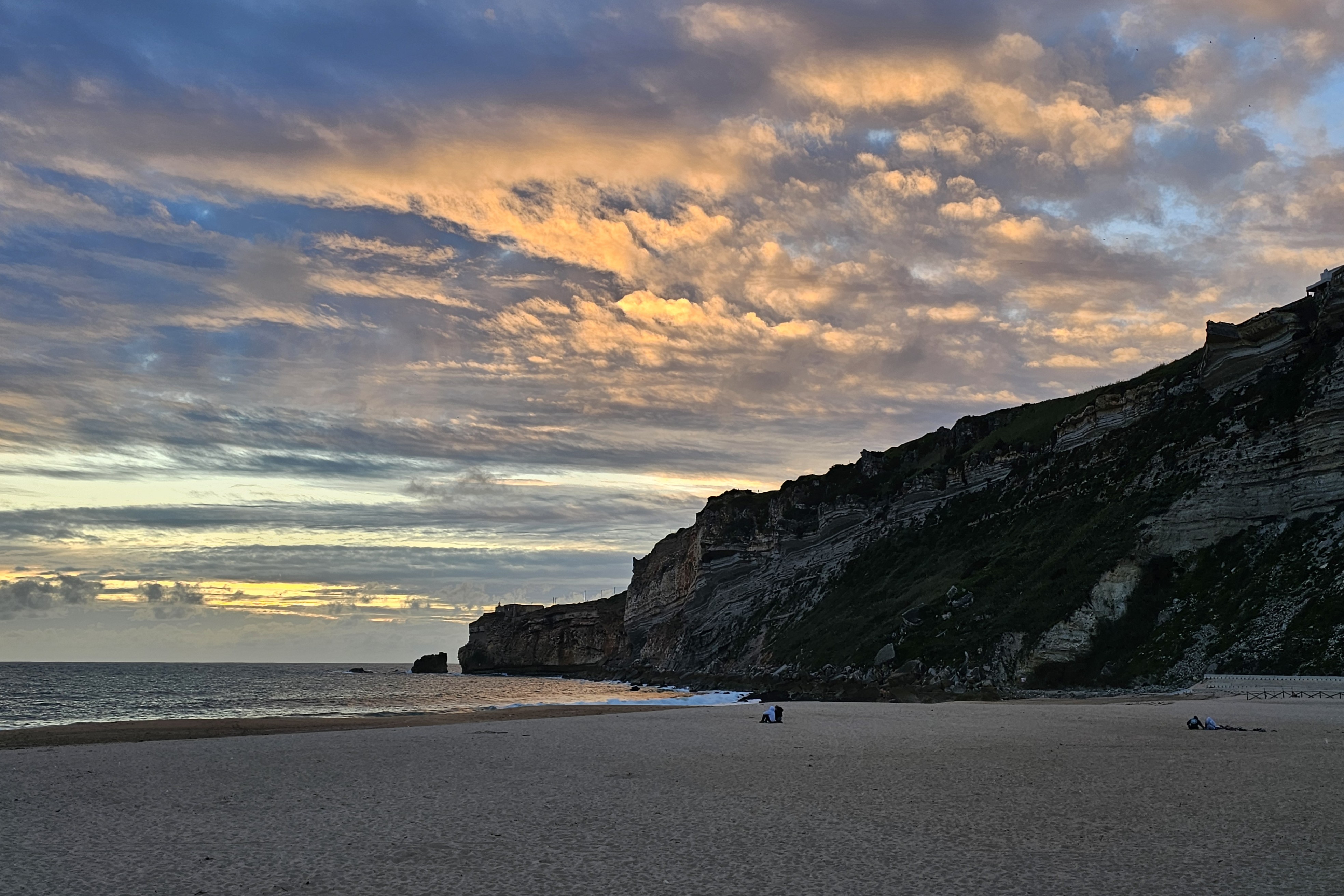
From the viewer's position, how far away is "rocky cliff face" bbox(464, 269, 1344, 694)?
5309 centimetres

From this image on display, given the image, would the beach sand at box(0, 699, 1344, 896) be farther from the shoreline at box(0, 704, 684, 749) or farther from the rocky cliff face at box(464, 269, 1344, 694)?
the rocky cliff face at box(464, 269, 1344, 694)

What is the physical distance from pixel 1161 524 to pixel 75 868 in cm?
6648

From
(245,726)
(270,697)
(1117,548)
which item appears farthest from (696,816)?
(270,697)

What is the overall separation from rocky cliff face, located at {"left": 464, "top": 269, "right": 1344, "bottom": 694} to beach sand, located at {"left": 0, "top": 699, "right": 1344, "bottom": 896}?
3234 cm

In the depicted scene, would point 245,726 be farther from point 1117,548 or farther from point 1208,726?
point 1117,548

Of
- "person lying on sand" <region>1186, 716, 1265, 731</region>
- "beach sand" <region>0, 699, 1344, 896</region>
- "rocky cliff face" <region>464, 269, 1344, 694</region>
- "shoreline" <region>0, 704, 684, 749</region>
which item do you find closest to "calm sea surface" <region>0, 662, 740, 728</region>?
"shoreline" <region>0, 704, 684, 749</region>

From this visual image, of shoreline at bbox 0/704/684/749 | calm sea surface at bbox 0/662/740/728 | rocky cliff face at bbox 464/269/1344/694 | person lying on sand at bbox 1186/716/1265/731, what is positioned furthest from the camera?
calm sea surface at bbox 0/662/740/728

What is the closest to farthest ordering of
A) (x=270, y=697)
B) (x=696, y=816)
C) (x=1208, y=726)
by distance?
(x=696, y=816)
(x=1208, y=726)
(x=270, y=697)

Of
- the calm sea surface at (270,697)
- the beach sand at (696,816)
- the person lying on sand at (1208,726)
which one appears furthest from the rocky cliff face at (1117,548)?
the beach sand at (696,816)

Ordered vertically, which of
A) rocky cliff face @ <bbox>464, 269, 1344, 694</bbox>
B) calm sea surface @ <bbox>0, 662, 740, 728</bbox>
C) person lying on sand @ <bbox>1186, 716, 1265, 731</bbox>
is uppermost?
rocky cliff face @ <bbox>464, 269, 1344, 694</bbox>

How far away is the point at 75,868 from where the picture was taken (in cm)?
1033

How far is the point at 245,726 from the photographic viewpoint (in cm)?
3938

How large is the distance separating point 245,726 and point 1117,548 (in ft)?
182

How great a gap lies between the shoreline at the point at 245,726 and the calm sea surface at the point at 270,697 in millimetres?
6277
